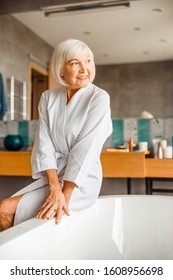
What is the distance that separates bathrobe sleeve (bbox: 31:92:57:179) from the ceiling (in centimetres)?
181

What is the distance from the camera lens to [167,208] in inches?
69.4

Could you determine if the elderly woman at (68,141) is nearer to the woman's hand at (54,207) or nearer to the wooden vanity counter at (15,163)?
the woman's hand at (54,207)

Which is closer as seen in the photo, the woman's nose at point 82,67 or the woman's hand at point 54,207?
the woman's hand at point 54,207

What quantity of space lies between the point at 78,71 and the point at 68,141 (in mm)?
322

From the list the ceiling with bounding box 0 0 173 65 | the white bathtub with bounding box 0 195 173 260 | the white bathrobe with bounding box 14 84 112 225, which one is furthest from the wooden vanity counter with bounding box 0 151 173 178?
the white bathrobe with bounding box 14 84 112 225

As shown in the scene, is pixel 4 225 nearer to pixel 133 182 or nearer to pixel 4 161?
pixel 4 161

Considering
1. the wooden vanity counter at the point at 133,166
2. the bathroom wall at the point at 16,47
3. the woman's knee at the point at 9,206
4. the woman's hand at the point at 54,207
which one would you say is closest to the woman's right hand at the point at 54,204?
the woman's hand at the point at 54,207

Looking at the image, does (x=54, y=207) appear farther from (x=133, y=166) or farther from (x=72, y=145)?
(x=133, y=166)

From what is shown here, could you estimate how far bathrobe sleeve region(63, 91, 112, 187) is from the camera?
1.41m

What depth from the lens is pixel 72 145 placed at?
1538 mm

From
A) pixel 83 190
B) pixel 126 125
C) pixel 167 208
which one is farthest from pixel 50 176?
pixel 126 125

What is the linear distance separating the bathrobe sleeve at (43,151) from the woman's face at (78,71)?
17 centimetres

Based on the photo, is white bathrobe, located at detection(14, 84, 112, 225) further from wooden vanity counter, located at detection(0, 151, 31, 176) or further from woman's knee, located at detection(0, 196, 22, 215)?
wooden vanity counter, located at detection(0, 151, 31, 176)

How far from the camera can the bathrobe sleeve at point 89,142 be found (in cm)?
141
